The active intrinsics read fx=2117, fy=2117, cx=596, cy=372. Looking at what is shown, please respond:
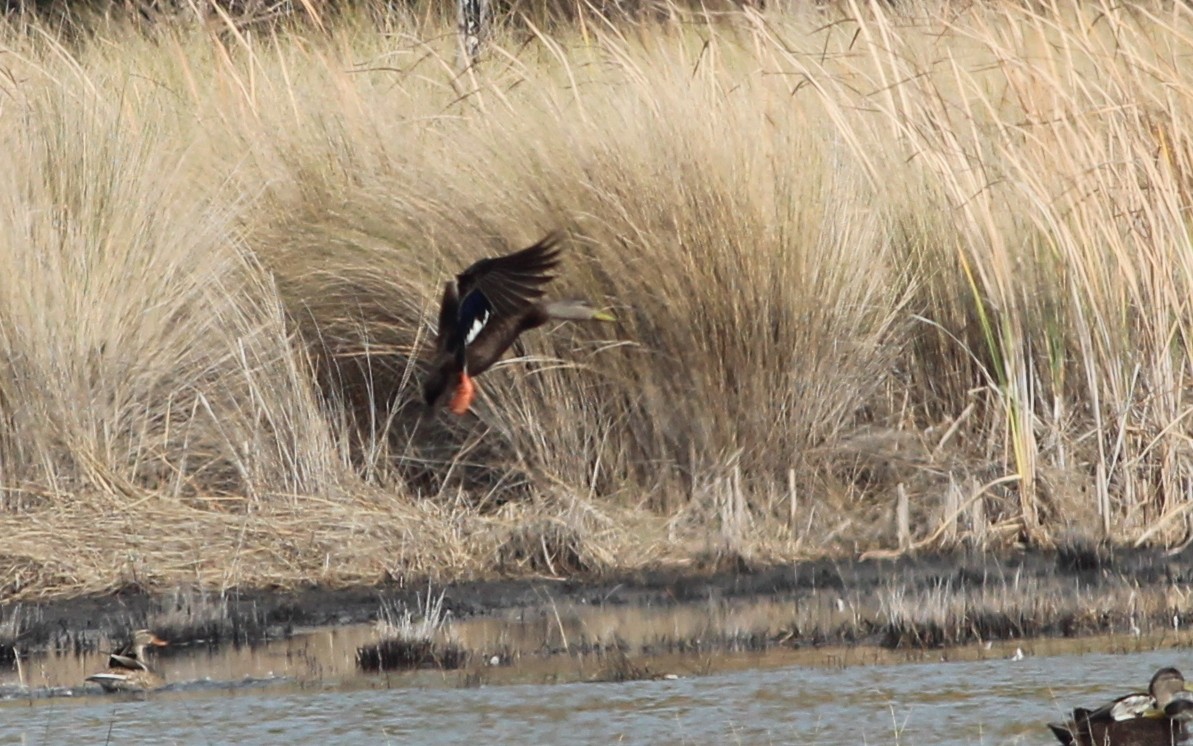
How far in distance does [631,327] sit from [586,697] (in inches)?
97.0

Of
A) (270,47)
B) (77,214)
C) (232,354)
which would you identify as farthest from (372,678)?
(270,47)

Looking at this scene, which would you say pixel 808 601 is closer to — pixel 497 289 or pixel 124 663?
pixel 497 289

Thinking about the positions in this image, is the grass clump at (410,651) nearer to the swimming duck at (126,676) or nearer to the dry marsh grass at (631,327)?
the swimming duck at (126,676)

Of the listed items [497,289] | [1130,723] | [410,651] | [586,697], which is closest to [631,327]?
[497,289]

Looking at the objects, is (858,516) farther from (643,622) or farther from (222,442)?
(222,442)

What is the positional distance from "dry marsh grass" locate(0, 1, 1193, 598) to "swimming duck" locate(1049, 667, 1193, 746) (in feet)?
7.37

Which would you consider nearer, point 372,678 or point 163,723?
point 163,723

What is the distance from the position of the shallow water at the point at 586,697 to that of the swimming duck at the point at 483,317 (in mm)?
865

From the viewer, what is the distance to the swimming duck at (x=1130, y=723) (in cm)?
451

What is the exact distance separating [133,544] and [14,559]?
0.38 meters

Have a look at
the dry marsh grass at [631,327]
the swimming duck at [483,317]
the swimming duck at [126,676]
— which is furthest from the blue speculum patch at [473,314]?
the swimming duck at [126,676]

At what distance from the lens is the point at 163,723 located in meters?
5.05

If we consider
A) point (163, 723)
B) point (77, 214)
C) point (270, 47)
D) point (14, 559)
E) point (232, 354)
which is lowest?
point (163, 723)

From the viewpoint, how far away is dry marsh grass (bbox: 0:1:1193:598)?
6949 millimetres
